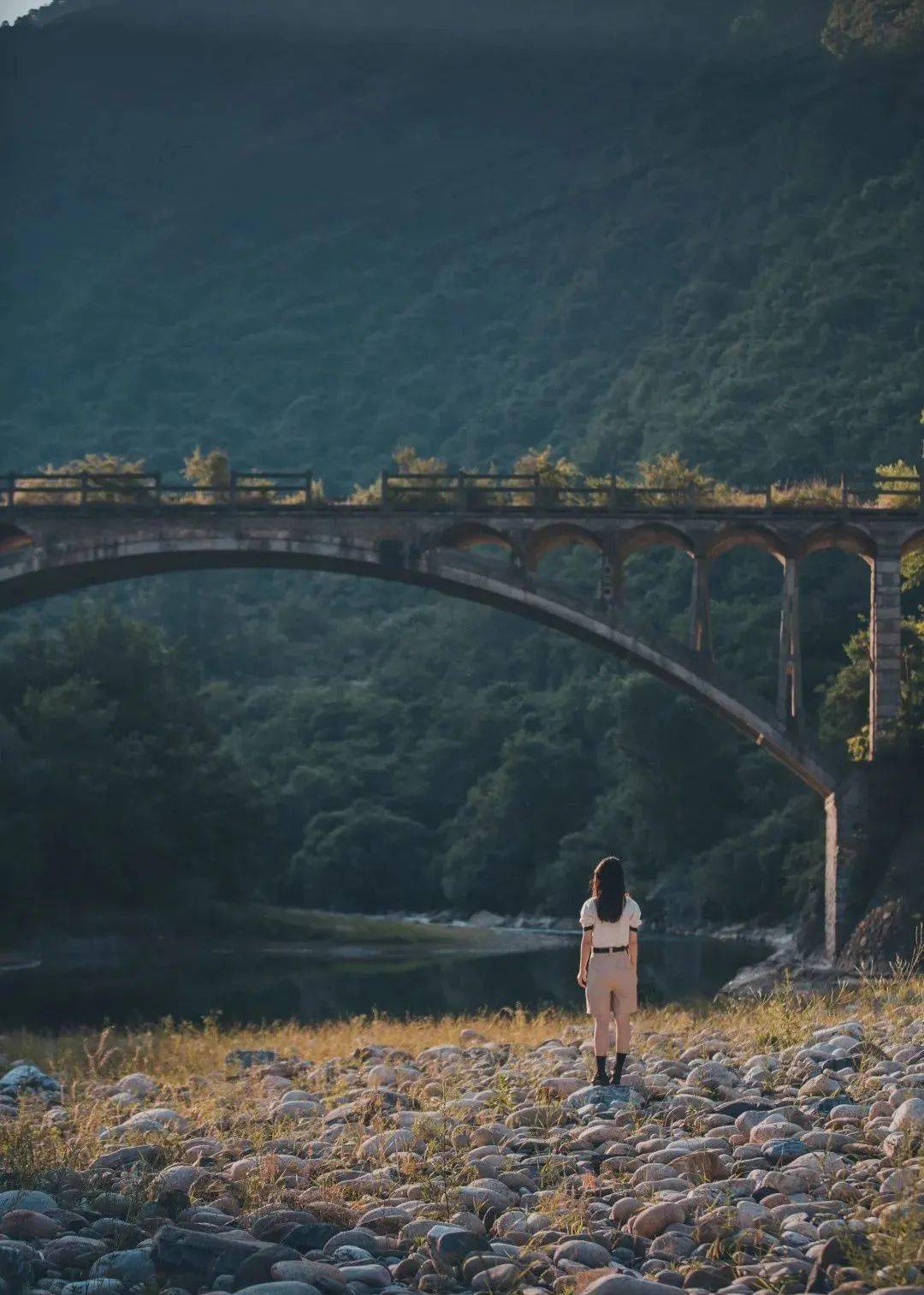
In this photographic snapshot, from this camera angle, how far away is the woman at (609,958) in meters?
15.1

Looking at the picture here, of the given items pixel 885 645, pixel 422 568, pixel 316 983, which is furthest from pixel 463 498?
pixel 316 983

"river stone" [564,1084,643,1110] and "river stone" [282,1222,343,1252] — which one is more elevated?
"river stone" [564,1084,643,1110]

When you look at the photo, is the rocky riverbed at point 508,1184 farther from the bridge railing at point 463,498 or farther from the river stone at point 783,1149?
the bridge railing at point 463,498

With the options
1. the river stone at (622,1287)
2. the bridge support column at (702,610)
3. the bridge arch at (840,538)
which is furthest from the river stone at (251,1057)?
the bridge arch at (840,538)

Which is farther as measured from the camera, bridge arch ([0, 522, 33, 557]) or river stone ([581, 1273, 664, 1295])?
bridge arch ([0, 522, 33, 557])

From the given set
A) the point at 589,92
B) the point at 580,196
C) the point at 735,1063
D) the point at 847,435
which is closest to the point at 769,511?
the point at 735,1063

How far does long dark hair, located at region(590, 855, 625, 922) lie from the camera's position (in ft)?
49.4

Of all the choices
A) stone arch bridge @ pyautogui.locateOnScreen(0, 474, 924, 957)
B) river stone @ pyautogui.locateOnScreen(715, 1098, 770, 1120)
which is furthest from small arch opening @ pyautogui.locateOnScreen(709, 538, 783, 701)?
river stone @ pyautogui.locateOnScreen(715, 1098, 770, 1120)

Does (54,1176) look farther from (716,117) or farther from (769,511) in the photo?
(716,117)

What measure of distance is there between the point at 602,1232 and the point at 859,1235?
4.28ft

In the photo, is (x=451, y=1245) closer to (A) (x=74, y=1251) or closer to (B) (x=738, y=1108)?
(A) (x=74, y=1251)

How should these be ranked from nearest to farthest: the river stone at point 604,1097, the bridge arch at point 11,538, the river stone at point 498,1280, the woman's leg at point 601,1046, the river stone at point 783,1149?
the river stone at point 498,1280, the river stone at point 783,1149, the river stone at point 604,1097, the woman's leg at point 601,1046, the bridge arch at point 11,538

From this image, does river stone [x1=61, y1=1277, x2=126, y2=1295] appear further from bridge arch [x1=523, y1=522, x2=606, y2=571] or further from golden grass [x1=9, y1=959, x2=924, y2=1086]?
bridge arch [x1=523, y1=522, x2=606, y2=571]

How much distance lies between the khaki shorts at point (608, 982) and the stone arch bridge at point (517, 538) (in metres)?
26.1
